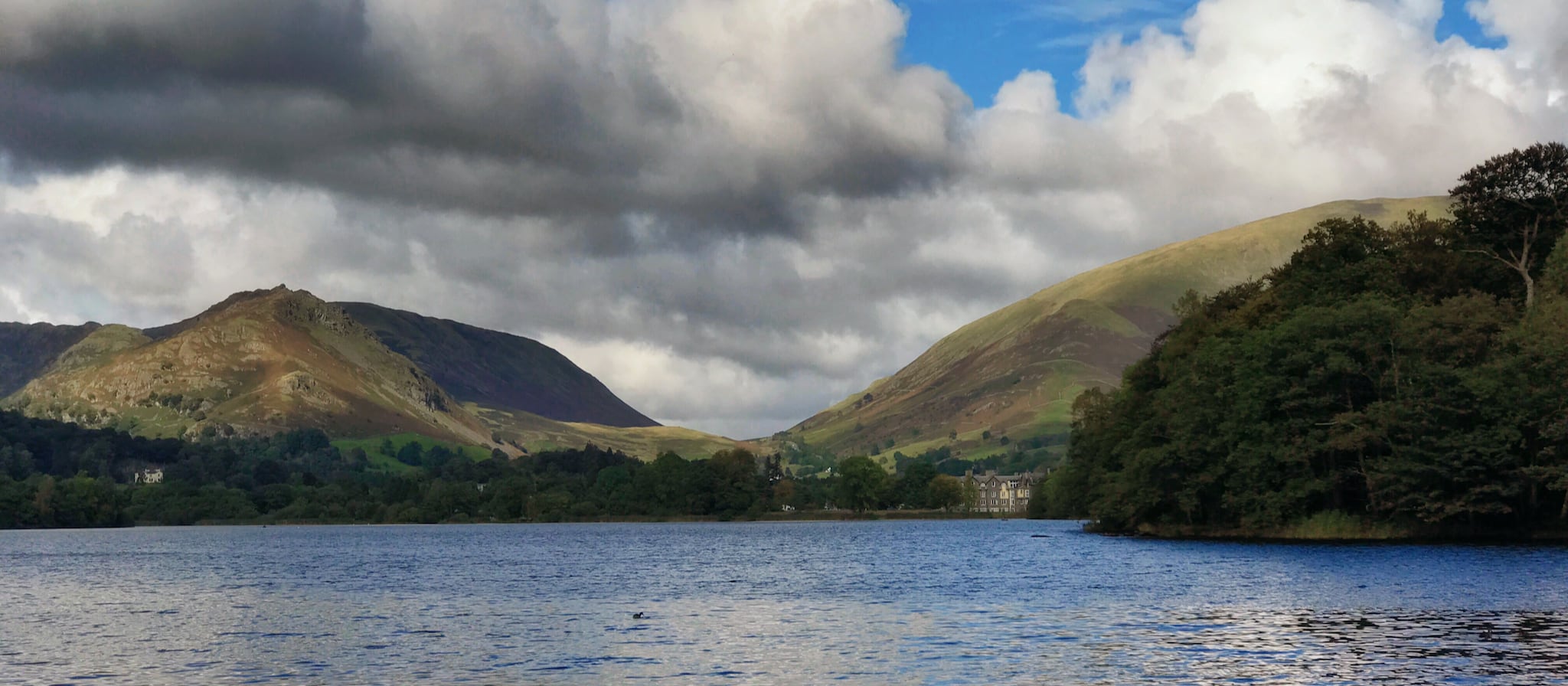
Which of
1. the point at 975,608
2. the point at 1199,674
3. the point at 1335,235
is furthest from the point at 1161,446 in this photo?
the point at 1199,674

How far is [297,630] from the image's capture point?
217 ft

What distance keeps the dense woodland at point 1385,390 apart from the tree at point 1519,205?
184mm

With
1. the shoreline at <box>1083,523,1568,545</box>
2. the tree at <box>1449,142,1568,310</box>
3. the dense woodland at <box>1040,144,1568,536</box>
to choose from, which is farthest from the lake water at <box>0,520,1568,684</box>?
the tree at <box>1449,142,1568,310</box>

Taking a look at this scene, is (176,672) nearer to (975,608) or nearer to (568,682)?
(568,682)

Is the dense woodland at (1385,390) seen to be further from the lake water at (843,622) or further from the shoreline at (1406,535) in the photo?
the lake water at (843,622)

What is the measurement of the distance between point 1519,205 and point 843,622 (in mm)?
114870

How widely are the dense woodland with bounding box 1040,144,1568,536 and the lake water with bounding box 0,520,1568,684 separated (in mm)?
9113

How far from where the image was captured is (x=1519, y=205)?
482 feet

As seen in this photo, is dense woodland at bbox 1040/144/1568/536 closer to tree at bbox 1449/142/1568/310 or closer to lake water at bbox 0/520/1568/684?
tree at bbox 1449/142/1568/310

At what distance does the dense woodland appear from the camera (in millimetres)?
118312

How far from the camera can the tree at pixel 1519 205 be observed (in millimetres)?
145000

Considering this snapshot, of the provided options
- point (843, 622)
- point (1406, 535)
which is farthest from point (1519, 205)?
point (843, 622)

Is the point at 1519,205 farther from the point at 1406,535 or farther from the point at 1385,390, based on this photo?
Result: the point at 1406,535

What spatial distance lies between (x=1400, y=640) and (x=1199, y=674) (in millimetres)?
13162
